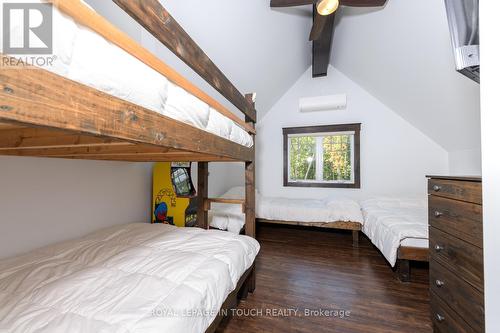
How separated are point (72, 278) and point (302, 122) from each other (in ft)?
12.6

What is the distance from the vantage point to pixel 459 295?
0.98 metres

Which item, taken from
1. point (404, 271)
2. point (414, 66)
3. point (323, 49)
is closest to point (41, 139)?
point (404, 271)

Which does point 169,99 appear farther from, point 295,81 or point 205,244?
point 295,81

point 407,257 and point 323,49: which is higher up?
point 323,49

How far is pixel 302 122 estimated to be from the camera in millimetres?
4051

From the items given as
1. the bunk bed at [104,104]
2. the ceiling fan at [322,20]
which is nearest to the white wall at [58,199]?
the bunk bed at [104,104]

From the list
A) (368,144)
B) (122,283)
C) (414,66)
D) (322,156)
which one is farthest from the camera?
(322,156)

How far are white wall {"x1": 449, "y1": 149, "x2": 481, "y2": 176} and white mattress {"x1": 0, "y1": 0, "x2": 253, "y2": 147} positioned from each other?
3.68 m

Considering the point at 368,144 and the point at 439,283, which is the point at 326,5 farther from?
the point at 368,144

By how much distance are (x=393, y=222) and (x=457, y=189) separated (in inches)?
53.3

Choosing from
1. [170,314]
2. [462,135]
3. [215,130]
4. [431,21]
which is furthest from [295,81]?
[170,314]

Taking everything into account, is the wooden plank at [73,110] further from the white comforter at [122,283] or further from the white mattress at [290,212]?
the white mattress at [290,212]

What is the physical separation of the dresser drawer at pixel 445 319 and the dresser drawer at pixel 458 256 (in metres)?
0.21

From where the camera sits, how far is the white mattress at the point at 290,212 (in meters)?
2.53
